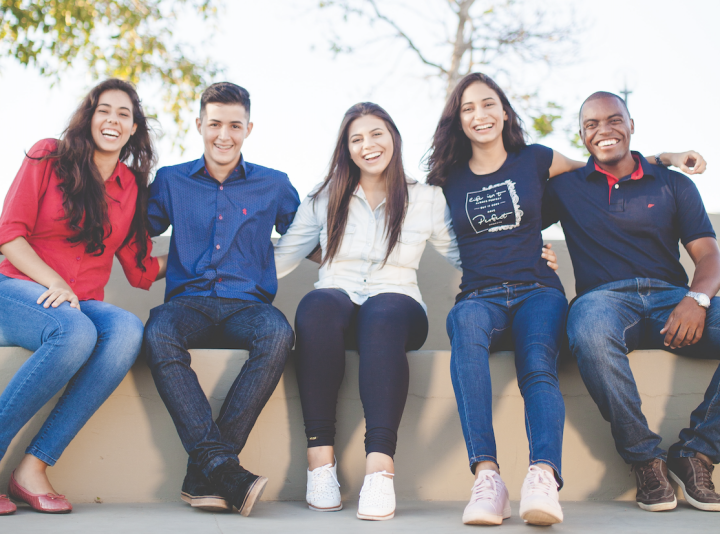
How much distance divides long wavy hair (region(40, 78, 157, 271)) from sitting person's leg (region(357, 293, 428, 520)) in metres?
1.03

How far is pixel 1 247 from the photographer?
225 centimetres

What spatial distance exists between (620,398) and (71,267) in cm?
202

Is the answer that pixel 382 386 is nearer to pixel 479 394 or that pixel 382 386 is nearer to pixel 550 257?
pixel 479 394

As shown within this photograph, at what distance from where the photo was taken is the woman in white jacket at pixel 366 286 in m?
2.03

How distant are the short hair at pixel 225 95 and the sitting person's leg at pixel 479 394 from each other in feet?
4.30

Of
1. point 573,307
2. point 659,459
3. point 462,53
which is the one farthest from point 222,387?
point 462,53

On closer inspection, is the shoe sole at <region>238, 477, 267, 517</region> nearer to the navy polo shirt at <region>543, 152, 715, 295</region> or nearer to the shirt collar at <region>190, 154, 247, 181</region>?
the shirt collar at <region>190, 154, 247, 181</region>

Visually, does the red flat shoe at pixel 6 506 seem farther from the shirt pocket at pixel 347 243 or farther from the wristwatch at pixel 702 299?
the wristwatch at pixel 702 299

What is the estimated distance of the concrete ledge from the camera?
7.26ft

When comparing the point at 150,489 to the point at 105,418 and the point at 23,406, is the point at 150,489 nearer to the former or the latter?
the point at 105,418

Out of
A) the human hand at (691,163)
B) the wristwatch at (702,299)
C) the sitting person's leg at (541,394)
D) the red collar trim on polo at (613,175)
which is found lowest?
the sitting person's leg at (541,394)

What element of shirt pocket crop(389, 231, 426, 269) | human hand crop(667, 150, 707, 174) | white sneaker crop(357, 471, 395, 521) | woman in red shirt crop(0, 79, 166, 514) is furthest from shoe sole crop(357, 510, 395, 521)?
human hand crop(667, 150, 707, 174)

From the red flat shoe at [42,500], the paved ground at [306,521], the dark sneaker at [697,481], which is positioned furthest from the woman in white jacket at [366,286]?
the dark sneaker at [697,481]

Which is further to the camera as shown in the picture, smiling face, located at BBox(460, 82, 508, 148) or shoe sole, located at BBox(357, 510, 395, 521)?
smiling face, located at BBox(460, 82, 508, 148)
